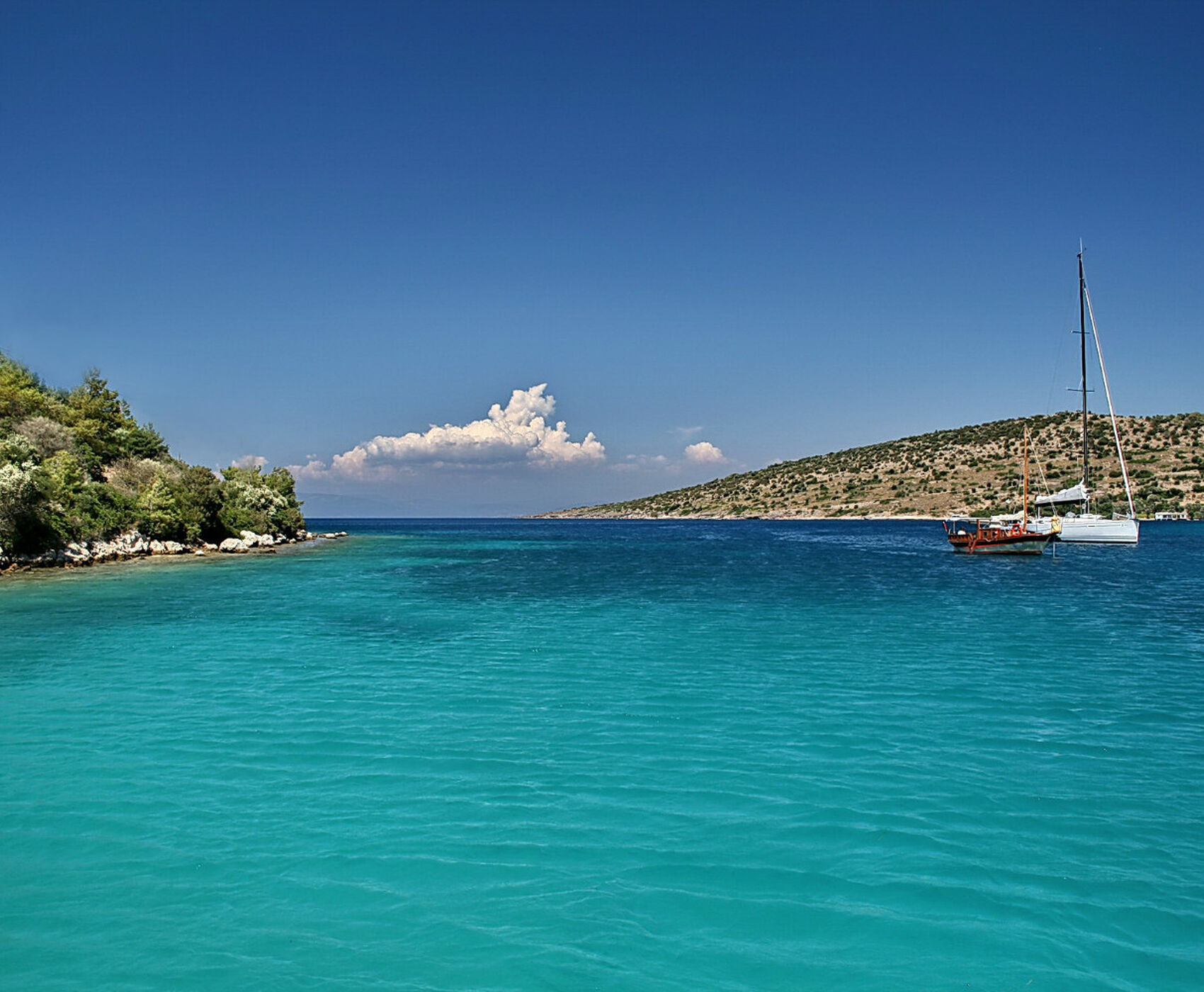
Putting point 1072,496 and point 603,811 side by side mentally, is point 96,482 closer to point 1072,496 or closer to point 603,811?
point 603,811

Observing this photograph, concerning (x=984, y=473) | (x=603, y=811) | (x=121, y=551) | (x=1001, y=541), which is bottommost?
(x=603, y=811)

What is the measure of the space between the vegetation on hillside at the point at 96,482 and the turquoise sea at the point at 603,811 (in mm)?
22931

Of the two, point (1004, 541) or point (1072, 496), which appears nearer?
point (1004, 541)

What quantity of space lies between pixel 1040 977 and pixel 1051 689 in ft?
32.7

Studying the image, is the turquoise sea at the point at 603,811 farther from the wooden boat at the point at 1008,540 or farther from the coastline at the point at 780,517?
the coastline at the point at 780,517

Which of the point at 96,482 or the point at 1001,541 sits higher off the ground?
the point at 96,482

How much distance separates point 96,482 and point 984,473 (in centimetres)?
10729

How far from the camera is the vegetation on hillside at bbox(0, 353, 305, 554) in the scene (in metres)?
39.5

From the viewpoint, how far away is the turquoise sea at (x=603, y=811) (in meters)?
6.10

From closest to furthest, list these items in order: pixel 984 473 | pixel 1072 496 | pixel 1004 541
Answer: pixel 1004 541, pixel 1072 496, pixel 984 473

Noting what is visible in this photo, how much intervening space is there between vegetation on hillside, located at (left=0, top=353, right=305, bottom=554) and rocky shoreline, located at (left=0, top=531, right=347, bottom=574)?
47cm

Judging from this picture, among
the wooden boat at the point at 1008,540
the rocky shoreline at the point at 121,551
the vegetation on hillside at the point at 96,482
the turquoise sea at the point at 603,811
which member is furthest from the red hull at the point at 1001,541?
the vegetation on hillside at the point at 96,482

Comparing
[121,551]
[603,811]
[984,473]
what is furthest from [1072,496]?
[121,551]

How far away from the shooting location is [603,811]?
880 cm
